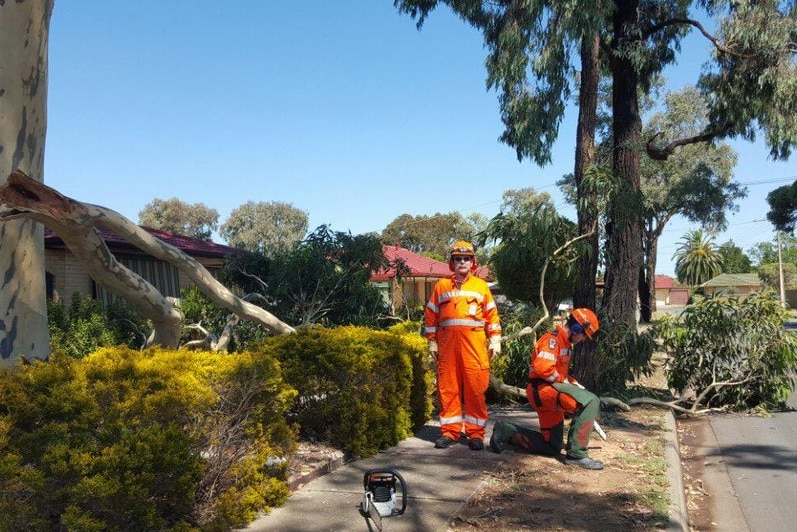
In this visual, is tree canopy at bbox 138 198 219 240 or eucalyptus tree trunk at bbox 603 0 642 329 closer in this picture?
eucalyptus tree trunk at bbox 603 0 642 329

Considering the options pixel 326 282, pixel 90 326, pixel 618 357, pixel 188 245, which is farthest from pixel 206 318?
pixel 618 357

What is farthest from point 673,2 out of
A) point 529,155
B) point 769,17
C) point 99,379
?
point 99,379

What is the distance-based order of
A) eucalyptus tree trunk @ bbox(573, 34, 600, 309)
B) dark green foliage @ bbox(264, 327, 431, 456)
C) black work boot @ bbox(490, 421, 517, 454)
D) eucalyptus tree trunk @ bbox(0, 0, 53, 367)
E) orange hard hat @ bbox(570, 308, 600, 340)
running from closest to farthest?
1. eucalyptus tree trunk @ bbox(0, 0, 53, 367)
2. dark green foliage @ bbox(264, 327, 431, 456)
3. orange hard hat @ bbox(570, 308, 600, 340)
4. black work boot @ bbox(490, 421, 517, 454)
5. eucalyptus tree trunk @ bbox(573, 34, 600, 309)

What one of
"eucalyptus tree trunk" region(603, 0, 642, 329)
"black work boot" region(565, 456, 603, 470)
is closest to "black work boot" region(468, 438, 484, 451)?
"black work boot" region(565, 456, 603, 470)

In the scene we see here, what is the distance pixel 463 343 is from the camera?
6.64 meters

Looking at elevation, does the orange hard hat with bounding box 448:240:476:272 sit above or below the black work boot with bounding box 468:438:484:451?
above

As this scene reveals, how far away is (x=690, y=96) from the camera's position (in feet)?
116

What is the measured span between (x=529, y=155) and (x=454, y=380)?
6.39 metres

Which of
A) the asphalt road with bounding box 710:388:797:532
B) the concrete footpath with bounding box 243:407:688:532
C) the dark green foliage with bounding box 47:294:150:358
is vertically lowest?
the asphalt road with bounding box 710:388:797:532

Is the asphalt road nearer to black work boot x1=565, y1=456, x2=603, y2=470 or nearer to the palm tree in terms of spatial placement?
black work boot x1=565, y1=456, x2=603, y2=470

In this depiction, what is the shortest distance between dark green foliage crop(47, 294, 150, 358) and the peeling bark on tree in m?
3.79

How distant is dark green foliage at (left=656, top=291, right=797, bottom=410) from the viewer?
32.0ft

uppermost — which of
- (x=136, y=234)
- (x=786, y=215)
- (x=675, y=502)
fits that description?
(x=786, y=215)

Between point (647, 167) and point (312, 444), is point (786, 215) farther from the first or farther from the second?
point (312, 444)
